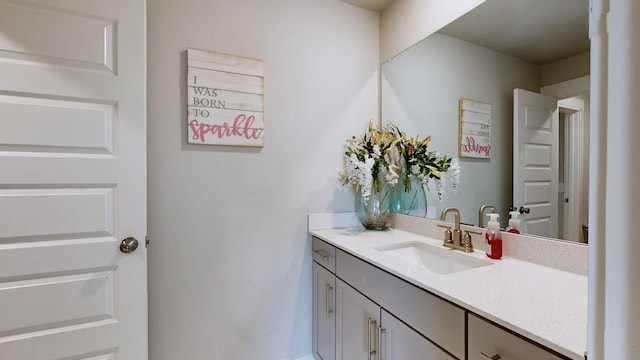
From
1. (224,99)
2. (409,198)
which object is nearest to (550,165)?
(409,198)

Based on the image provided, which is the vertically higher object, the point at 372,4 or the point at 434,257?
the point at 372,4

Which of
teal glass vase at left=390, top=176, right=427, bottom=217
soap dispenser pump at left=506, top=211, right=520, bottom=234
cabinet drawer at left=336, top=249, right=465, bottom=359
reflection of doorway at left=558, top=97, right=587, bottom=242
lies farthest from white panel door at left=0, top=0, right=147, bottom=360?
reflection of doorway at left=558, top=97, right=587, bottom=242

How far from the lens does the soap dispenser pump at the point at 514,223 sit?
A: 1308mm

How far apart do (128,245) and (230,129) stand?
79 centimetres

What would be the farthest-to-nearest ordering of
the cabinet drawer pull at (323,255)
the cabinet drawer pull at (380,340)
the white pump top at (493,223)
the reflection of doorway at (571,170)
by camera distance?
the cabinet drawer pull at (323,255) < the white pump top at (493,223) < the cabinet drawer pull at (380,340) < the reflection of doorway at (571,170)

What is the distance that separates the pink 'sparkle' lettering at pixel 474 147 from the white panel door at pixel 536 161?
0.44ft

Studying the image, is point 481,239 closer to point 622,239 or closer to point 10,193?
point 622,239

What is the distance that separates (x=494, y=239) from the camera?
1283 millimetres

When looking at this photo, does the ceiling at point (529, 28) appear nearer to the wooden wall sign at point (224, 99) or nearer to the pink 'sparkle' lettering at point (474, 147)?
the pink 'sparkle' lettering at point (474, 147)

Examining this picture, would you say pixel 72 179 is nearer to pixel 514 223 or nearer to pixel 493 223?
pixel 493 223

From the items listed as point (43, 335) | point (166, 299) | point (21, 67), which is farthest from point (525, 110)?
point (43, 335)

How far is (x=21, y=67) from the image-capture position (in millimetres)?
1177

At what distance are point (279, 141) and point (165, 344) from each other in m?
1.31

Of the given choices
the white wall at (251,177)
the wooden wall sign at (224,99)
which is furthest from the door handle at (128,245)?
the wooden wall sign at (224,99)
